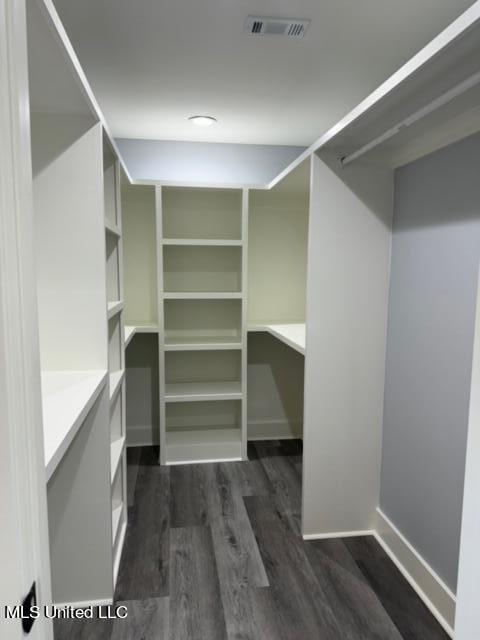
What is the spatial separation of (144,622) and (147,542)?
51cm

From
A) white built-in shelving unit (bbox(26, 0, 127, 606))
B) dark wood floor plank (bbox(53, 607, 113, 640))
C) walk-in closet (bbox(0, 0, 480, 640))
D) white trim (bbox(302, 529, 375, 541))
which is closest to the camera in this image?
walk-in closet (bbox(0, 0, 480, 640))

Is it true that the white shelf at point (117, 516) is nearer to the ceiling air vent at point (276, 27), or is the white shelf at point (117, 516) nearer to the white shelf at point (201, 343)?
the white shelf at point (201, 343)

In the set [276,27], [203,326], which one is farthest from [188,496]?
[276,27]

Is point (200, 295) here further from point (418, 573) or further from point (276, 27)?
point (418, 573)

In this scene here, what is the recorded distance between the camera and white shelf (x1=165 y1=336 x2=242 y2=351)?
2.94 m

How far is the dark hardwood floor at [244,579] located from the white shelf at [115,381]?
856 mm

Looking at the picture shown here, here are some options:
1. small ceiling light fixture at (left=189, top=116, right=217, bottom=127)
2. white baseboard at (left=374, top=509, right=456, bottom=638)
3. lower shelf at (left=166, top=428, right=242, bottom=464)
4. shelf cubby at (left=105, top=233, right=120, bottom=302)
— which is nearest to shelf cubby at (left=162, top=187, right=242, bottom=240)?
small ceiling light fixture at (left=189, top=116, right=217, bottom=127)

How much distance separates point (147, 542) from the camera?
7.11 ft

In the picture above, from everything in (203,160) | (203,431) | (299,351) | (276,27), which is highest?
(276,27)

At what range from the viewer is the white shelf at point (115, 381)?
6.08ft

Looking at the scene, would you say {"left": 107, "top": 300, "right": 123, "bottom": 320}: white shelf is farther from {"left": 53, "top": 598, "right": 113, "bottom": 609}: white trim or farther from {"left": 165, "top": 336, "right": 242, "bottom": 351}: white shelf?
{"left": 53, "top": 598, "right": 113, "bottom": 609}: white trim

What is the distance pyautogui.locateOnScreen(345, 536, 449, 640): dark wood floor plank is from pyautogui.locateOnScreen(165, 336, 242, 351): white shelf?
1443mm

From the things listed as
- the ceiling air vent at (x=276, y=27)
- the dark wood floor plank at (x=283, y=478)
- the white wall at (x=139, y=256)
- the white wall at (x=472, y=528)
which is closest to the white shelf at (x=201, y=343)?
the white wall at (x=139, y=256)

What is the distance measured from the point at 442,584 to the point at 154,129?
3136mm
